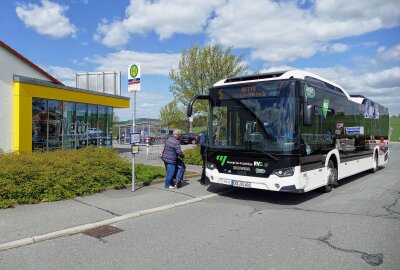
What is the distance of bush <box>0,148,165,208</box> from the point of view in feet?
24.9

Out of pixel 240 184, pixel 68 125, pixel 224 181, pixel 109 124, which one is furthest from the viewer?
pixel 109 124

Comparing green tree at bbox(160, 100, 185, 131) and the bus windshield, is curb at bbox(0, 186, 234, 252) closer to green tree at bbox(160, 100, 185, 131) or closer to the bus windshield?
the bus windshield

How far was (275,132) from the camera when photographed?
8.21m

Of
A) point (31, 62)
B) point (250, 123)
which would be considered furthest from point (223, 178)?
point (31, 62)

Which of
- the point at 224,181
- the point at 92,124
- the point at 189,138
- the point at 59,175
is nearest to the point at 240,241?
the point at 224,181

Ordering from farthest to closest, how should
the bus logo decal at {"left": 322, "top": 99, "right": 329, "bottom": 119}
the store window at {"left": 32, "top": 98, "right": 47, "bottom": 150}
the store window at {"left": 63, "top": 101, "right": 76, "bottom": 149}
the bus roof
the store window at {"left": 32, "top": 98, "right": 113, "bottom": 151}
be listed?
the store window at {"left": 63, "top": 101, "right": 76, "bottom": 149} → the store window at {"left": 32, "top": 98, "right": 113, "bottom": 151} → the store window at {"left": 32, "top": 98, "right": 47, "bottom": 150} → the bus logo decal at {"left": 322, "top": 99, "right": 329, "bottom": 119} → the bus roof

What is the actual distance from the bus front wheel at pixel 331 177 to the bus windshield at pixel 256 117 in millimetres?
2623

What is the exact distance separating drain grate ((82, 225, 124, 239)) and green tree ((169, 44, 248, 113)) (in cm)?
2009

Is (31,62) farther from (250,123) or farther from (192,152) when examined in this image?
(250,123)

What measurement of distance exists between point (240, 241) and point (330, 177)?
5.45 meters

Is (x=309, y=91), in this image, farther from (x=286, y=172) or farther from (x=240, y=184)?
(x=240, y=184)

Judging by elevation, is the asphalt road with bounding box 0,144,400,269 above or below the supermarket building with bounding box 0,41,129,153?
below

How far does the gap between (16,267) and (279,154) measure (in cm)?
552

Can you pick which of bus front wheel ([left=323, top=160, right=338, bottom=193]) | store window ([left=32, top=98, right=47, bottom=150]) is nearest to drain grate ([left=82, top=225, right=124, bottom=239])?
bus front wheel ([left=323, top=160, right=338, bottom=193])
